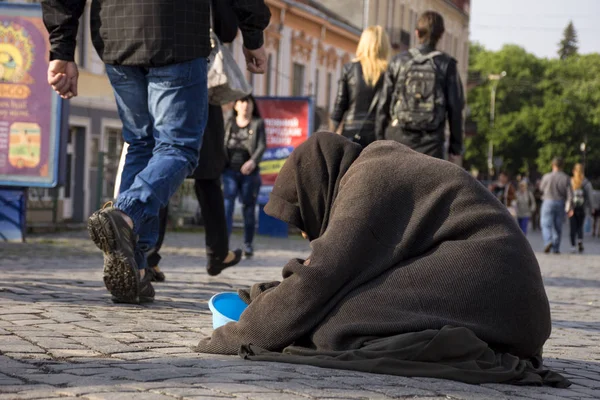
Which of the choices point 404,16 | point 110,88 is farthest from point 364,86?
point 404,16

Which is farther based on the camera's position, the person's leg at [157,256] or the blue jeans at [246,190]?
the blue jeans at [246,190]

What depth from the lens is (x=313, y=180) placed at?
4621 millimetres

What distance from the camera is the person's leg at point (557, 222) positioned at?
73.4 ft

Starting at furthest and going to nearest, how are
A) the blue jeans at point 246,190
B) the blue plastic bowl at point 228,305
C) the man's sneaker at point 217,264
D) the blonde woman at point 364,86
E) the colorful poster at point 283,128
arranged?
the colorful poster at point 283,128 → the blue jeans at point 246,190 → the blonde woman at point 364,86 → the man's sneaker at point 217,264 → the blue plastic bowl at point 228,305

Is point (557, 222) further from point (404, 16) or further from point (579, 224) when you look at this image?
point (404, 16)

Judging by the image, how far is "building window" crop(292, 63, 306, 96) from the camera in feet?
134

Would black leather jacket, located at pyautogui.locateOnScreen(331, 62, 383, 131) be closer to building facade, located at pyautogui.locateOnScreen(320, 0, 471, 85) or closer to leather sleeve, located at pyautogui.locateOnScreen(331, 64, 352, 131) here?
leather sleeve, located at pyautogui.locateOnScreen(331, 64, 352, 131)

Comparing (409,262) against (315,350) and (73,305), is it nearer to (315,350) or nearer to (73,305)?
(315,350)

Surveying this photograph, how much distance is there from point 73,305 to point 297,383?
259 cm

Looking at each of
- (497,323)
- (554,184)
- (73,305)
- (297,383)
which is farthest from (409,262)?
A: (554,184)

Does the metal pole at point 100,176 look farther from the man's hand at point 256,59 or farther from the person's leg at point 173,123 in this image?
the person's leg at point 173,123

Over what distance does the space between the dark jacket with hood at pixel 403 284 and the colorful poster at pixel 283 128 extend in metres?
18.2

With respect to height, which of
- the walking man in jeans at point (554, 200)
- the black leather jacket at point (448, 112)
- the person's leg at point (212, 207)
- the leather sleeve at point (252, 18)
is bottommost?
the walking man in jeans at point (554, 200)

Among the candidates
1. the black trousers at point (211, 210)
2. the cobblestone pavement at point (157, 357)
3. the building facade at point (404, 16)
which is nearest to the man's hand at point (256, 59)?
the cobblestone pavement at point (157, 357)
